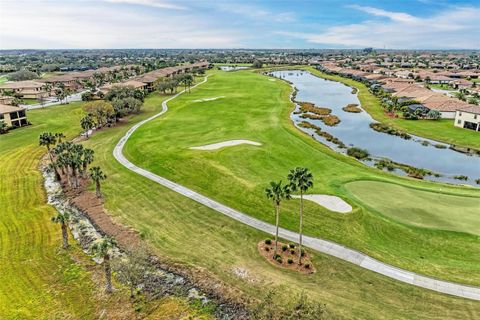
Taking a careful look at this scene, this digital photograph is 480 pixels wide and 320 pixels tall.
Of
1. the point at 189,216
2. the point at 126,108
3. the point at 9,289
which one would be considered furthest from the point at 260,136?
the point at 9,289

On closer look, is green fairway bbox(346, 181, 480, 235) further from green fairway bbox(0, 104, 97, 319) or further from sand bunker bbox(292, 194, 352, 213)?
green fairway bbox(0, 104, 97, 319)

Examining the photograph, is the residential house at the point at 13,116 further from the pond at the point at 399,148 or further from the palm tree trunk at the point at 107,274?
the palm tree trunk at the point at 107,274

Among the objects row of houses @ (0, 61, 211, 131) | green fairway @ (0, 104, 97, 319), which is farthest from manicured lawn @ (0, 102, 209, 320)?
row of houses @ (0, 61, 211, 131)

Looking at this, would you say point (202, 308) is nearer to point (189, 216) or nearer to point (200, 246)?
point (200, 246)

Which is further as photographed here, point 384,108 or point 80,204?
point 384,108

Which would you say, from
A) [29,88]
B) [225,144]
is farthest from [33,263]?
[29,88]
